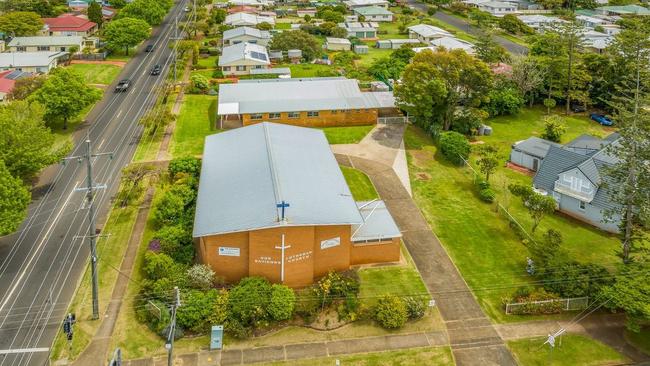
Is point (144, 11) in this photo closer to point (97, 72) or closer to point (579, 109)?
point (97, 72)

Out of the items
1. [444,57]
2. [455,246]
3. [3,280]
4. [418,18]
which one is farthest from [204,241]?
[418,18]

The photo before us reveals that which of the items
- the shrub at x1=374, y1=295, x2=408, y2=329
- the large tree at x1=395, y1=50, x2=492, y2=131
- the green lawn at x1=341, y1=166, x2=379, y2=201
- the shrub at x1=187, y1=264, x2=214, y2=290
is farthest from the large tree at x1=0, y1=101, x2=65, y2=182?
the large tree at x1=395, y1=50, x2=492, y2=131

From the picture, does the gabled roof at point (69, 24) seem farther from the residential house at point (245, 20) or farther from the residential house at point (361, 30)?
the residential house at point (361, 30)

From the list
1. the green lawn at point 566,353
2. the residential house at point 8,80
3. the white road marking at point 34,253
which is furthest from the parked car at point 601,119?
the residential house at point 8,80

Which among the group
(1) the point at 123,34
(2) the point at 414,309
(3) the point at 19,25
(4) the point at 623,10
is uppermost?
(4) the point at 623,10

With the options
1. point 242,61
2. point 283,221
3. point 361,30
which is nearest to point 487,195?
point 283,221

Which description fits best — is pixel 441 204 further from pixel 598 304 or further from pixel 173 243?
pixel 173 243

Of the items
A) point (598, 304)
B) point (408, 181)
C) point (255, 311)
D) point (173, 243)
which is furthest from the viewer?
point (408, 181)
